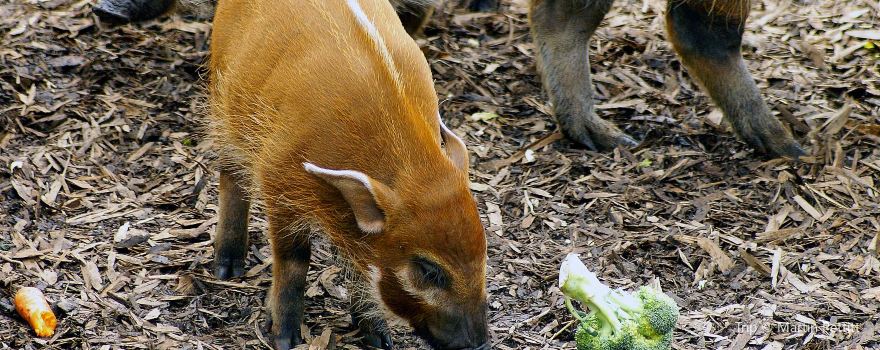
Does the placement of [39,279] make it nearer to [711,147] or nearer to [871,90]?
[711,147]

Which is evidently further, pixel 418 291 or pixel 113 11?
pixel 113 11

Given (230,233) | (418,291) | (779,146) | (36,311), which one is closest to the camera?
(418,291)

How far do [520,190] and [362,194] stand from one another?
2045mm

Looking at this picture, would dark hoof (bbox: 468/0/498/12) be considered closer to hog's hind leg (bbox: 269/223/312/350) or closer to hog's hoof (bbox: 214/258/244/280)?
hog's hoof (bbox: 214/258/244/280)

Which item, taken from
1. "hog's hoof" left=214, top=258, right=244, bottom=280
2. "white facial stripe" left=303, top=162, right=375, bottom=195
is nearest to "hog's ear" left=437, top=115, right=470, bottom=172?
"white facial stripe" left=303, top=162, right=375, bottom=195

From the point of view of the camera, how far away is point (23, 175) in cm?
525

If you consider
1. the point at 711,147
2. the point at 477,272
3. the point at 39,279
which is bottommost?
the point at 711,147

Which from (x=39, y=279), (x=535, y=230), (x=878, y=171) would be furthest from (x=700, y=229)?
(x=39, y=279)

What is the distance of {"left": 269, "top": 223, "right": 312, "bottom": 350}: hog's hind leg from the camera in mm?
4121

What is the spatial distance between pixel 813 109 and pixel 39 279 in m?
4.35

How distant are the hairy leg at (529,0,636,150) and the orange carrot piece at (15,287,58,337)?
9.86 feet

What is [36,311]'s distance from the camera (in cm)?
412

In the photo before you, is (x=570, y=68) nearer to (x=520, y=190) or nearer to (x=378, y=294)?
(x=520, y=190)

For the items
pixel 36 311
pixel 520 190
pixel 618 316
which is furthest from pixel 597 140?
pixel 36 311
